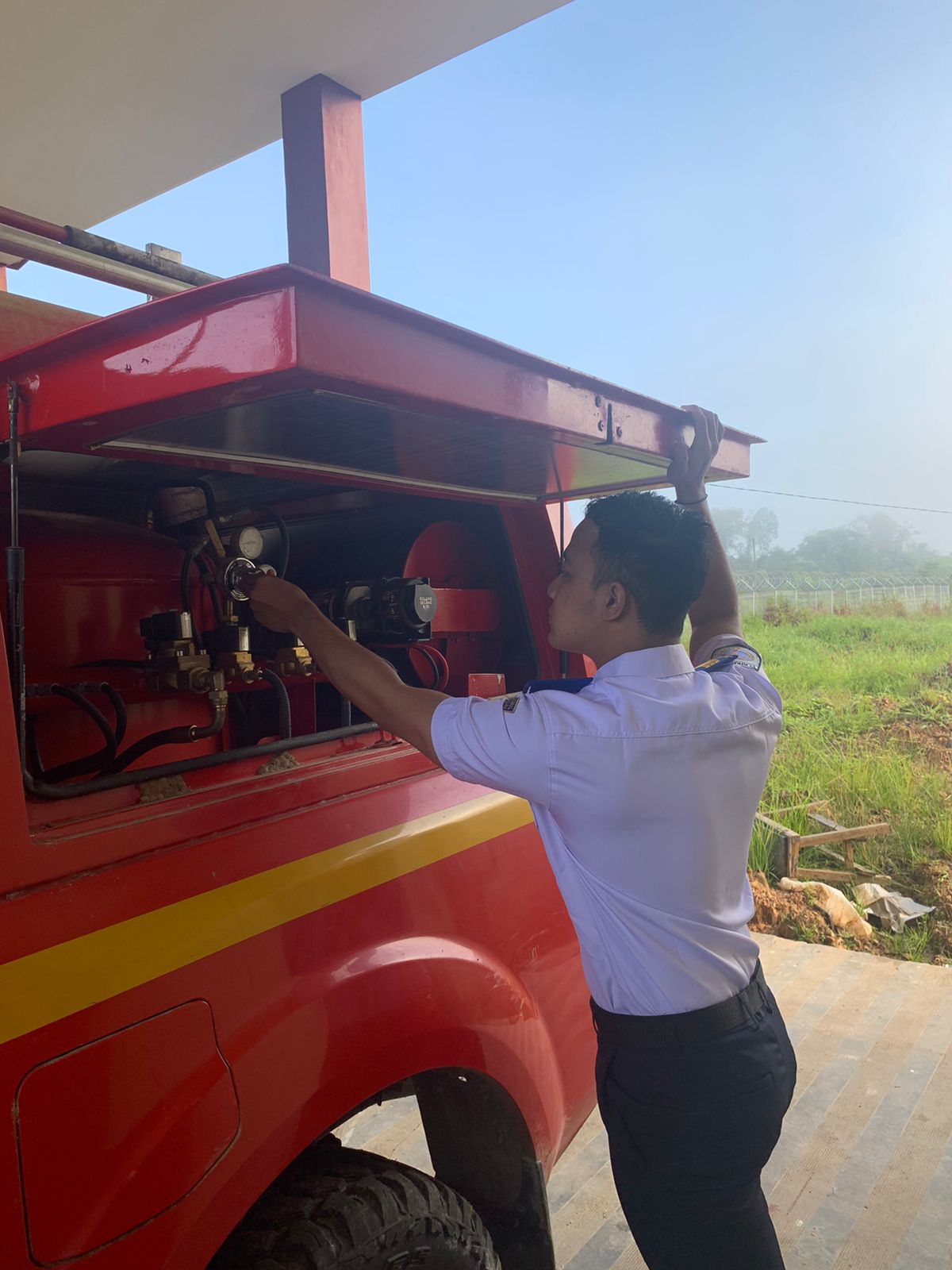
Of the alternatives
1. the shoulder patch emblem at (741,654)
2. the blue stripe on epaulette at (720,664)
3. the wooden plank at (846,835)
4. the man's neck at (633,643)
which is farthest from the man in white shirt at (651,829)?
the wooden plank at (846,835)

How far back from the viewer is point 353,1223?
142cm

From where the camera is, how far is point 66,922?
1124 mm

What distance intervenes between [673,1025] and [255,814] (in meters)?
0.81

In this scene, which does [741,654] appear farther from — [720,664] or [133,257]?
Result: [133,257]

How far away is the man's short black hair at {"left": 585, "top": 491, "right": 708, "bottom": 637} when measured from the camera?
160 cm

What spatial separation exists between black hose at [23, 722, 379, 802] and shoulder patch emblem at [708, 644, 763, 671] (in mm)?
892

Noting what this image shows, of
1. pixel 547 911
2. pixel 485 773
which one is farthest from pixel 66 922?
pixel 547 911

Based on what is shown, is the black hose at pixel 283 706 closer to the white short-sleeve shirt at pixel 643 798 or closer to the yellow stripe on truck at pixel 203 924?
the yellow stripe on truck at pixel 203 924

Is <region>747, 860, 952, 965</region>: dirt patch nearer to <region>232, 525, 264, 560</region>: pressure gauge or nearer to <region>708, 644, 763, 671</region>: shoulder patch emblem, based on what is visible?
<region>708, 644, 763, 671</region>: shoulder patch emblem

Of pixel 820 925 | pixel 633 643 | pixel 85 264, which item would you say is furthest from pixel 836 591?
pixel 85 264

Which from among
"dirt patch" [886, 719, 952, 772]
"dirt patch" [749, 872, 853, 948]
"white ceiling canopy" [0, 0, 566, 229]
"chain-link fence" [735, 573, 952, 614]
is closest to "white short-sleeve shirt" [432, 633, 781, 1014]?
"dirt patch" [749, 872, 853, 948]

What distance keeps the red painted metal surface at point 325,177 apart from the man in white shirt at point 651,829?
3.50 meters

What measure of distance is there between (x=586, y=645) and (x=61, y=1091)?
107cm

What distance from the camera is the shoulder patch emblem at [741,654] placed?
1.99 m
